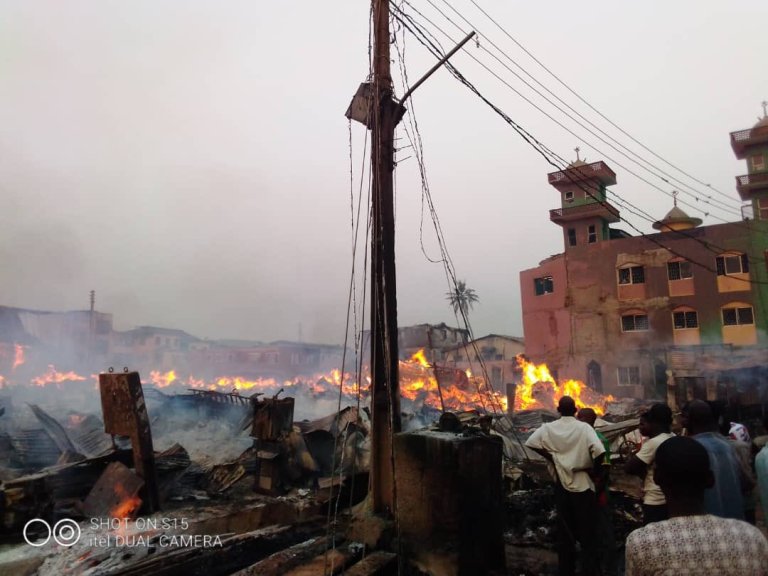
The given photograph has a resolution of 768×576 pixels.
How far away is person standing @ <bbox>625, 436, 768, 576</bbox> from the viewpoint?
1875 millimetres

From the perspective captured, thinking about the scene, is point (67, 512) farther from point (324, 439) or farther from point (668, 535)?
point (668, 535)

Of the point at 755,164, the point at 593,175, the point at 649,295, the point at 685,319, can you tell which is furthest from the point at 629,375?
the point at 755,164

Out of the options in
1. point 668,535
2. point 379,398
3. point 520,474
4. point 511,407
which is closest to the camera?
point 668,535

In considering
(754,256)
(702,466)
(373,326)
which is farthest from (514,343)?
(702,466)

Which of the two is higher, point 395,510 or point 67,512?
point 395,510

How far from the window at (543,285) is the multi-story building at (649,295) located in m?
0.08

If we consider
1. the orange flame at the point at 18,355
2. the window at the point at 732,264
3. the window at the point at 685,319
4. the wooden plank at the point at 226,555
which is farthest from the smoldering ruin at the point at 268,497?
the orange flame at the point at 18,355

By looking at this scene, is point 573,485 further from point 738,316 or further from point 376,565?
point 738,316

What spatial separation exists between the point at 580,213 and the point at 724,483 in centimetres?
3288

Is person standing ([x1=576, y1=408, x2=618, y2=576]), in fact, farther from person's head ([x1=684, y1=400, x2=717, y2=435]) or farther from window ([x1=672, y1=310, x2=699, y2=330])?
window ([x1=672, y1=310, x2=699, y2=330])

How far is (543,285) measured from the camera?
35344 millimetres

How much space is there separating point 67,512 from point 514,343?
45.3 m

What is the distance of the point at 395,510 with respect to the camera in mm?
5379

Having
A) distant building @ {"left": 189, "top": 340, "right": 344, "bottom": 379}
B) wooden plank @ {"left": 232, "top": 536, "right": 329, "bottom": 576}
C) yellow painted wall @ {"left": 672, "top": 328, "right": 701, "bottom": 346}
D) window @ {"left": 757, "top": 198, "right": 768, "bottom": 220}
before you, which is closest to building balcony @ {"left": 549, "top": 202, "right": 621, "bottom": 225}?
window @ {"left": 757, "top": 198, "right": 768, "bottom": 220}
